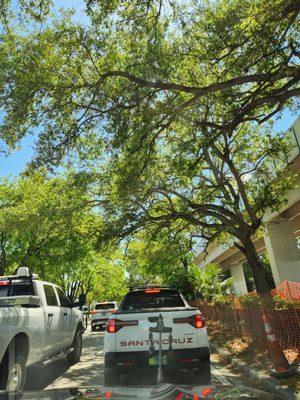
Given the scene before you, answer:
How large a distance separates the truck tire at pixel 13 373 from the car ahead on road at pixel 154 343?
4.67 feet

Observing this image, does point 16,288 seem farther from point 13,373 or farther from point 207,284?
point 207,284

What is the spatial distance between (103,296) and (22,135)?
2918 inches

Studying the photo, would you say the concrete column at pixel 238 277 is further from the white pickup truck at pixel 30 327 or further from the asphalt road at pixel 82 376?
the white pickup truck at pixel 30 327

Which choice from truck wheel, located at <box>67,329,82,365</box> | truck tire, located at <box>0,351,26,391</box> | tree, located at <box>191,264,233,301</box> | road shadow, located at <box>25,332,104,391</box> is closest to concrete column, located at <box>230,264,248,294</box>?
tree, located at <box>191,264,233,301</box>

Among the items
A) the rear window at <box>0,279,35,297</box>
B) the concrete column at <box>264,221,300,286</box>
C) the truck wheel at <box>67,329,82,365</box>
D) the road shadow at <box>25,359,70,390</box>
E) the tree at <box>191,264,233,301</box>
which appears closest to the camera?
the road shadow at <box>25,359,70,390</box>

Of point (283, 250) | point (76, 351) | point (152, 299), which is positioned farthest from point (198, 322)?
point (283, 250)

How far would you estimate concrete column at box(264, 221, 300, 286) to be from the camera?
864 inches

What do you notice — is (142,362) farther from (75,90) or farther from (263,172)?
(263,172)

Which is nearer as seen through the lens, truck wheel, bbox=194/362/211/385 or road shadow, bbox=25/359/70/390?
truck wheel, bbox=194/362/211/385

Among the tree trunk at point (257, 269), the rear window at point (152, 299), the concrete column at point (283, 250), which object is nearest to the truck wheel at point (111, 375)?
the rear window at point (152, 299)

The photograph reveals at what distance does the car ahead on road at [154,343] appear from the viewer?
24.3 ft

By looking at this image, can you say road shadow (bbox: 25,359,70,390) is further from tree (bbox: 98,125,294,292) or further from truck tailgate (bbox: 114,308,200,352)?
tree (bbox: 98,125,294,292)

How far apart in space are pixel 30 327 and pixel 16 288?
1902 millimetres

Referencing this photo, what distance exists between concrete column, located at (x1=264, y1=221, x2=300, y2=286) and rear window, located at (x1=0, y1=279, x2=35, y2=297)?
1523 centimetres
